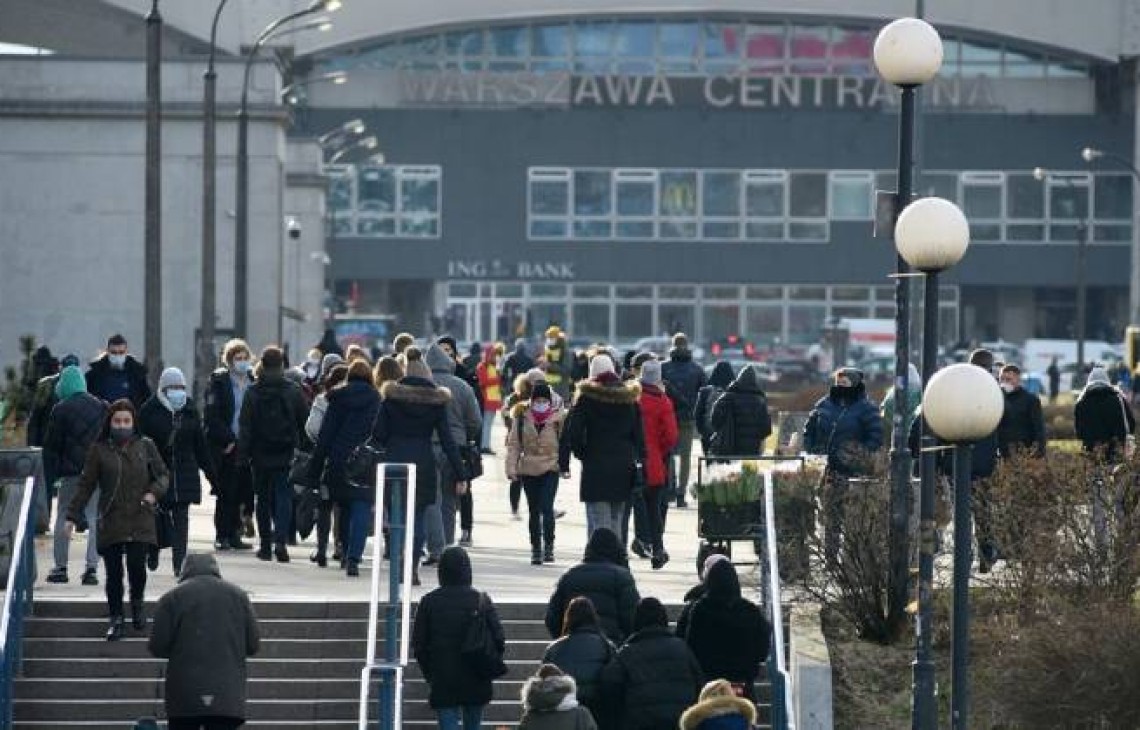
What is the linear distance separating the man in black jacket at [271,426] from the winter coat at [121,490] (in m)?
3.54

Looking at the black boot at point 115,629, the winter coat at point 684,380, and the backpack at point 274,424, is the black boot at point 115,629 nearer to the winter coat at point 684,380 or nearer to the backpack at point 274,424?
the backpack at point 274,424

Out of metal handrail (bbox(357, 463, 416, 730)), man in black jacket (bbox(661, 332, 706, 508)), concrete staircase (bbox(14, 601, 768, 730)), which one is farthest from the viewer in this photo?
man in black jacket (bbox(661, 332, 706, 508))

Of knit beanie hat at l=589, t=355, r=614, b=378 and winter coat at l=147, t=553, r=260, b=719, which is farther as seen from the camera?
knit beanie hat at l=589, t=355, r=614, b=378

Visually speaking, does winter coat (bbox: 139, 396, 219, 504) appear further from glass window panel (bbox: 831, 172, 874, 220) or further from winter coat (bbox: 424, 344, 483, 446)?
glass window panel (bbox: 831, 172, 874, 220)

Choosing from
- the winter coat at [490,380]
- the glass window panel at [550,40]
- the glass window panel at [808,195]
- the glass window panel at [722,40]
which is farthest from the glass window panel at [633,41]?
the winter coat at [490,380]

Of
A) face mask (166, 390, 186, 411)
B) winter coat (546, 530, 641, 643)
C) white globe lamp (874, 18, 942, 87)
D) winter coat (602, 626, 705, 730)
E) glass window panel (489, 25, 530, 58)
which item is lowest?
winter coat (602, 626, 705, 730)

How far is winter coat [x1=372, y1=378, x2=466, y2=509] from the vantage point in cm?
2169

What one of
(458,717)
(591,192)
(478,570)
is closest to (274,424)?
(478,570)

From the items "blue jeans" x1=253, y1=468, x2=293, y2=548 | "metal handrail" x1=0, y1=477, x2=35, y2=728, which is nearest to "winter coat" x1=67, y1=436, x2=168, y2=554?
"metal handrail" x1=0, y1=477, x2=35, y2=728

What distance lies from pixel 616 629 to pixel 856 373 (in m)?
6.23

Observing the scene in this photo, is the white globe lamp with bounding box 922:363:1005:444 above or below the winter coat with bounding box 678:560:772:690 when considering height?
above

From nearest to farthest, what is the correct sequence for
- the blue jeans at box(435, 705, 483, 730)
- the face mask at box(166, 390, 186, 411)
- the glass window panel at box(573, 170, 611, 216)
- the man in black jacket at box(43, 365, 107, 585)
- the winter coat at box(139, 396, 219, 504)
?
the blue jeans at box(435, 705, 483, 730) < the winter coat at box(139, 396, 219, 504) < the face mask at box(166, 390, 186, 411) < the man in black jacket at box(43, 365, 107, 585) < the glass window panel at box(573, 170, 611, 216)

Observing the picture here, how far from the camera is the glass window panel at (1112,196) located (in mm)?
98250

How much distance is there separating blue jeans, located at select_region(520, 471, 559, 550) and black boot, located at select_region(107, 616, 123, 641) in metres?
4.88
